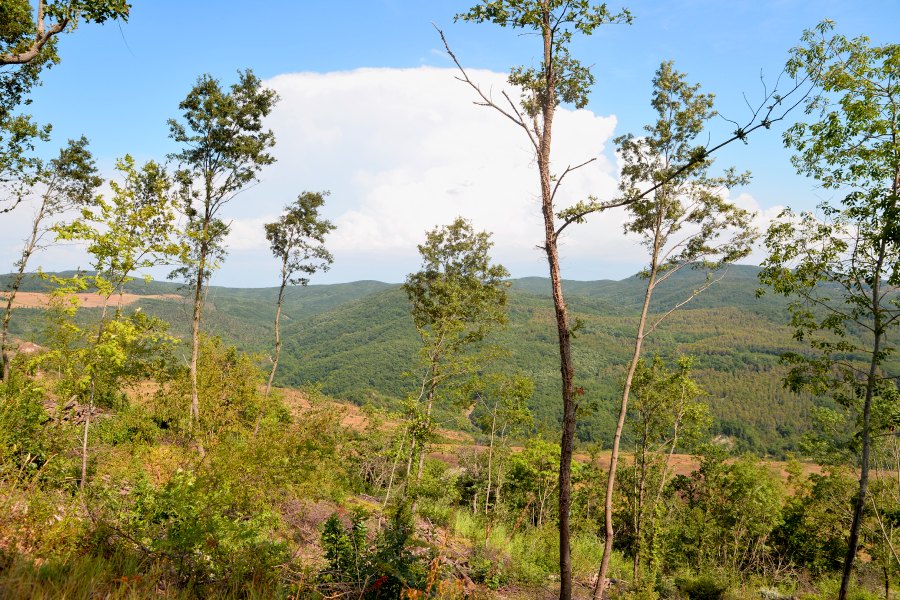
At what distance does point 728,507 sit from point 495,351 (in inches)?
772

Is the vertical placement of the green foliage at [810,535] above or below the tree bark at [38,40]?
below

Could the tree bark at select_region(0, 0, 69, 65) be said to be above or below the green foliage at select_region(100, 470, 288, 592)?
above

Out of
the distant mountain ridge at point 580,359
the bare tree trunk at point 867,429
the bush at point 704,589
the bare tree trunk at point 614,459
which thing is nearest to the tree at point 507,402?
the bare tree trunk at point 614,459

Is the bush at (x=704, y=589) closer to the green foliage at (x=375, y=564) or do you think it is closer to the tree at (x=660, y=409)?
the tree at (x=660, y=409)

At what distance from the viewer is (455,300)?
15.0m

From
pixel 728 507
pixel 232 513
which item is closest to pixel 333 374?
pixel 728 507

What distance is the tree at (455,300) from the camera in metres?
14.1

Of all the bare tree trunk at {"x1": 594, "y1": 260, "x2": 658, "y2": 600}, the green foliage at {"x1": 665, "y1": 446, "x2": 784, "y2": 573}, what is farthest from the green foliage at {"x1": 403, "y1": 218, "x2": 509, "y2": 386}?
the green foliage at {"x1": 665, "y1": 446, "x2": 784, "y2": 573}

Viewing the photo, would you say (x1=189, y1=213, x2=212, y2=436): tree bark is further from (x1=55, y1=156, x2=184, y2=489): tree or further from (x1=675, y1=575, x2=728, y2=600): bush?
(x1=675, y1=575, x2=728, y2=600): bush

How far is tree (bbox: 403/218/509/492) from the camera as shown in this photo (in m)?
14.1

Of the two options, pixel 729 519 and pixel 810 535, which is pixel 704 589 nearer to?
pixel 729 519

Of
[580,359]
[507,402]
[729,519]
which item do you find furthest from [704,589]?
[580,359]

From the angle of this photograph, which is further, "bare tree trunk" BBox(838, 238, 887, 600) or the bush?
the bush

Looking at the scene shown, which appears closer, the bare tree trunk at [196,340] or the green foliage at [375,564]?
the green foliage at [375,564]
